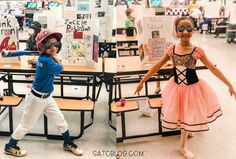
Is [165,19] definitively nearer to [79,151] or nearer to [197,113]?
[197,113]

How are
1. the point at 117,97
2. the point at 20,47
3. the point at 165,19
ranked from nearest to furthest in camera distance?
the point at 117,97, the point at 165,19, the point at 20,47

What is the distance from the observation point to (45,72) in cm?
162

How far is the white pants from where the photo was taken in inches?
66.1

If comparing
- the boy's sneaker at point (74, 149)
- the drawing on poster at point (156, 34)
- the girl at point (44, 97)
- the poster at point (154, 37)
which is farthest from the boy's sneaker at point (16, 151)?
the drawing on poster at point (156, 34)

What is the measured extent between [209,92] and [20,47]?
55.8 inches

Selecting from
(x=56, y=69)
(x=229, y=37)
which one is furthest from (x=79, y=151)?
(x=229, y=37)

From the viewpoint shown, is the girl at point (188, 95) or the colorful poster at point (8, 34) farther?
the colorful poster at point (8, 34)

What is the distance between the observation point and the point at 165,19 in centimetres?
200

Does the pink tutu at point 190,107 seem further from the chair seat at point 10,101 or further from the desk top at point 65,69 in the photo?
the chair seat at point 10,101

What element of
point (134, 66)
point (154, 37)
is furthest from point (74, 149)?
point (154, 37)

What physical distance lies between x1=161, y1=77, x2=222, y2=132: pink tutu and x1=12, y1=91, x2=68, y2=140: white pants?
0.69 meters

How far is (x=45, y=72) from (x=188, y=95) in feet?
2.66

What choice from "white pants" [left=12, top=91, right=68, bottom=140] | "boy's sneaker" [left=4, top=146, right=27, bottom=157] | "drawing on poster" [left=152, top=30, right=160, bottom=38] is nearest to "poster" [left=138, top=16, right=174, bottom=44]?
"drawing on poster" [left=152, top=30, right=160, bottom=38]

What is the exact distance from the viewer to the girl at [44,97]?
151 centimetres
